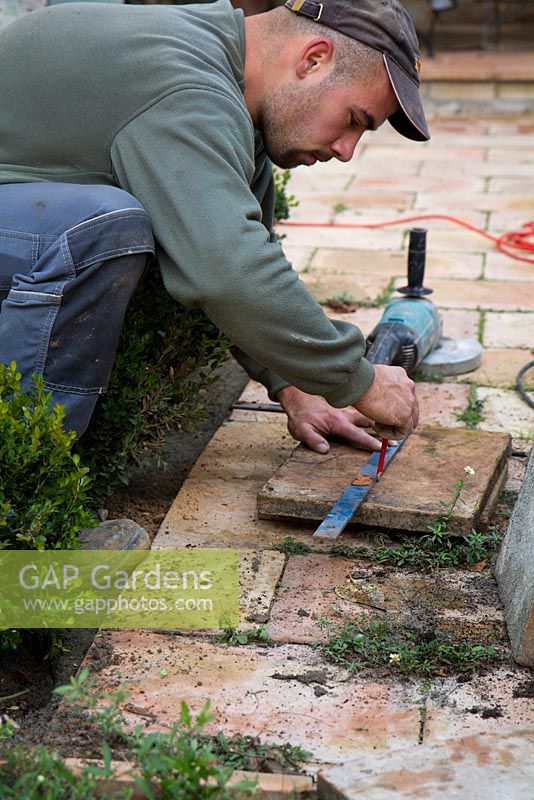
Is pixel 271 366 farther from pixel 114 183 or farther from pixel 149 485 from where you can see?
pixel 149 485

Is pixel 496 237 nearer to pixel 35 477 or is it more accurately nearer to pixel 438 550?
pixel 438 550

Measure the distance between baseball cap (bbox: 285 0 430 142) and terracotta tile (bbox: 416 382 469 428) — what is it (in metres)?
1.25

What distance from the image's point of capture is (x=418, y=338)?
3635 mm

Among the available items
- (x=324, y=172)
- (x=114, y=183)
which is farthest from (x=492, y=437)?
(x=324, y=172)

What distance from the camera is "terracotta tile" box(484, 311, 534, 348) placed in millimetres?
4242

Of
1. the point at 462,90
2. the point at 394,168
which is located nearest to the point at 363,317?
the point at 394,168

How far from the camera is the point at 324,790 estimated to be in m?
1.75

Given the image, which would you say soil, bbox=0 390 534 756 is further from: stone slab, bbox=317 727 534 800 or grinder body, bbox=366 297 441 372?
grinder body, bbox=366 297 441 372

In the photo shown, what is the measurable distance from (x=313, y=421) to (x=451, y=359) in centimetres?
106

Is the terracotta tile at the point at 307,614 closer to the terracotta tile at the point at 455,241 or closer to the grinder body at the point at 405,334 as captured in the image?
the grinder body at the point at 405,334

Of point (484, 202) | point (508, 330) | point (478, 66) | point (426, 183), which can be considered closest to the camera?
point (508, 330)

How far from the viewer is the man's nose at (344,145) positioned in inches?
102

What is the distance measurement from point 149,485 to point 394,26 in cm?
153

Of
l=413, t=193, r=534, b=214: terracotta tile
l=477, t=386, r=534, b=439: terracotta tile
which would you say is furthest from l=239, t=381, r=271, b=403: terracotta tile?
l=413, t=193, r=534, b=214: terracotta tile
